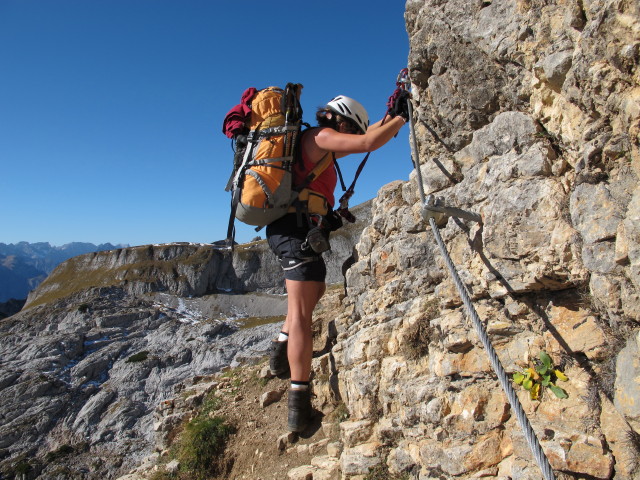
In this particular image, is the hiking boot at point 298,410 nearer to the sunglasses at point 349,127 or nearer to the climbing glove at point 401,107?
the sunglasses at point 349,127

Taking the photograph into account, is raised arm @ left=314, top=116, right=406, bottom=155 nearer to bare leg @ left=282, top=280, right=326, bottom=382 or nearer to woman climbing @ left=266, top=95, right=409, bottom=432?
woman climbing @ left=266, top=95, right=409, bottom=432

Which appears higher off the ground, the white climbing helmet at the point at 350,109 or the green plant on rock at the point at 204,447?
the white climbing helmet at the point at 350,109

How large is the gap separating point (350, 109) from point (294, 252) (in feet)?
8.25

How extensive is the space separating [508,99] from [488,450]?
14.2ft

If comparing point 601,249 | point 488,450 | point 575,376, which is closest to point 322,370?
point 488,450

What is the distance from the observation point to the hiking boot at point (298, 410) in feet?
20.8

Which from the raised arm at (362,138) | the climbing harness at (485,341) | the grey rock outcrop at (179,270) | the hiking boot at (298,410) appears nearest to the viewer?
the climbing harness at (485,341)

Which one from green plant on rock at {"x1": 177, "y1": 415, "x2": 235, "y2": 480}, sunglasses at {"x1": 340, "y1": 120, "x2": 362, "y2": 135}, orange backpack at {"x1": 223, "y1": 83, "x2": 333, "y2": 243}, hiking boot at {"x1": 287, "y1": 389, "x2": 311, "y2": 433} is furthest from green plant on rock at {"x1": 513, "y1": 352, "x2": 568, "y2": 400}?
green plant on rock at {"x1": 177, "y1": 415, "x2": 235, "y2": 480}

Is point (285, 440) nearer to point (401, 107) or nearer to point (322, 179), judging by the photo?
point (322, 179)

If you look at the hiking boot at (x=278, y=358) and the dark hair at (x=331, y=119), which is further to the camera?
the hiking boot at (x=278, y=358)

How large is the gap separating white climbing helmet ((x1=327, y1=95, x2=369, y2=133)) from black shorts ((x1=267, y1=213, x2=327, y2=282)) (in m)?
1.84

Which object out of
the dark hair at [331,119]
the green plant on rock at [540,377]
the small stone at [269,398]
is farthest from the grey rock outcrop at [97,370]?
the green plant on rock at [540,377]

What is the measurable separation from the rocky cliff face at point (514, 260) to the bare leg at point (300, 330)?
689 mm

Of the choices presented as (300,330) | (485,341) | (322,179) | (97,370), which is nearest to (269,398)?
(300,330)
